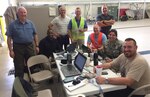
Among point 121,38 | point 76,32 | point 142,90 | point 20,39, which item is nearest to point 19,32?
point 20,39

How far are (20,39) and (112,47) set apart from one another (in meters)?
1.76

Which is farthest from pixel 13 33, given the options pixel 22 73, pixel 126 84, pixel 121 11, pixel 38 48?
pixel 121 11

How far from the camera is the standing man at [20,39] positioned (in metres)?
3.46

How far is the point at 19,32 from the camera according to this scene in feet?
11.4

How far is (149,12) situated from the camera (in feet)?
37.2

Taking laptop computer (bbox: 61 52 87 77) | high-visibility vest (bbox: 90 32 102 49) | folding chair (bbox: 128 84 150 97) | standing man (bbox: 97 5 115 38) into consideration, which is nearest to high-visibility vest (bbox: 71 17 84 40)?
high-visibility vest (bbox: 90 32 102 49)

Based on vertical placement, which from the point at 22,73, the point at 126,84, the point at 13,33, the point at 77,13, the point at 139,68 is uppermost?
the point at 77,13

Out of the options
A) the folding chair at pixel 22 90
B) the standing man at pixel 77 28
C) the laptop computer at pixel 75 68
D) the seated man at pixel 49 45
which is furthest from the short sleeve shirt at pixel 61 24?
the folding chair at pixel 22 90

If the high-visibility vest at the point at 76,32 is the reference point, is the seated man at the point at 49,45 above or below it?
below

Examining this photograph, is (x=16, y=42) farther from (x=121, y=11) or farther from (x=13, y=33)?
(x=121, y=11)

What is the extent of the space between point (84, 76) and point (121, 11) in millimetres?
9309

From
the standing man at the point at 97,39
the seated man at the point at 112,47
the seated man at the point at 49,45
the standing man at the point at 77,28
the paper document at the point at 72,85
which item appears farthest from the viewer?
the standing man at the point at 77,28

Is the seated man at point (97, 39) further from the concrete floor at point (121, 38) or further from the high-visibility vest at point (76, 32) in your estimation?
the concrete floor at point (121, 38)

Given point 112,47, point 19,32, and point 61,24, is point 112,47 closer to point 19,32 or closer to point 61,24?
point 61,24
